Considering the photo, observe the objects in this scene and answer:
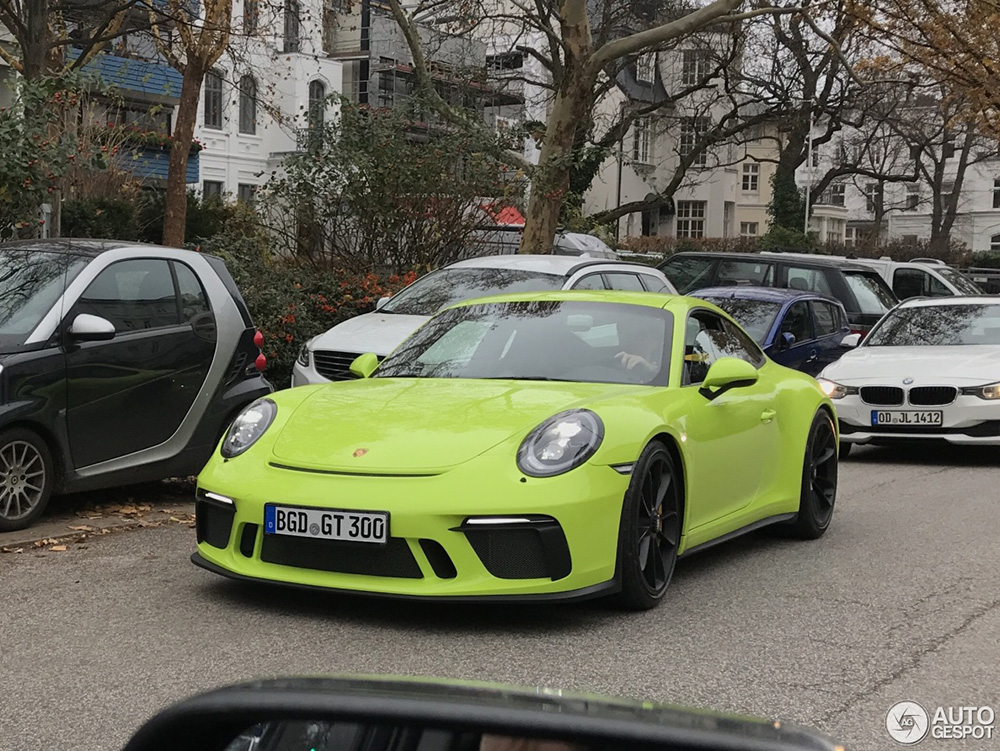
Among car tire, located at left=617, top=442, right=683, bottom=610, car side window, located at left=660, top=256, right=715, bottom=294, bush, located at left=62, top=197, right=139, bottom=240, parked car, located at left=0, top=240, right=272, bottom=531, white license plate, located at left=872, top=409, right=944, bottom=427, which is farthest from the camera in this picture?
bush, located at left=62, top=197, right=139, bottom=240

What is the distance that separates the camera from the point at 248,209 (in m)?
17.1

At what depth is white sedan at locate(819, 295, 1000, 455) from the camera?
12.2 m

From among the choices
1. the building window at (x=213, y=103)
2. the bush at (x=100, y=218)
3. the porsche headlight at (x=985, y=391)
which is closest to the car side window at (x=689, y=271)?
the porsche headlight at (x=985, y=391)

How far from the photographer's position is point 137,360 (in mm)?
8492

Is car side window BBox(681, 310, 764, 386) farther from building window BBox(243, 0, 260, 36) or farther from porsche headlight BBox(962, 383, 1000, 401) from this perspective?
building window BBox(243, 0, 260, 36)

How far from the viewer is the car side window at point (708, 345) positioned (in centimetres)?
716

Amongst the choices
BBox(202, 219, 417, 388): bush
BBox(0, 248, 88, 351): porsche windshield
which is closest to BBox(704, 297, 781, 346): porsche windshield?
BBox(202, 219, 417, 388): bush

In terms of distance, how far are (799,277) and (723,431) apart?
1283cm

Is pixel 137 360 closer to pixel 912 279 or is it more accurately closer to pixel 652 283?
pixel 652 283

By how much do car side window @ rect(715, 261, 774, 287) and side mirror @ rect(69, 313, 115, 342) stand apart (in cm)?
1273

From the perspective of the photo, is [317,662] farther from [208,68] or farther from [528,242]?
[208,68]

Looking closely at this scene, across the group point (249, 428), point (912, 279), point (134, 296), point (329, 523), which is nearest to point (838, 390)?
point (134, 296)

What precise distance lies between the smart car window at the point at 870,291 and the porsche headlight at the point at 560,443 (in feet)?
45.0

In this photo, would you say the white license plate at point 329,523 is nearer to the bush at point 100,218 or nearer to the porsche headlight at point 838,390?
the porsche headlight at point 838,390
